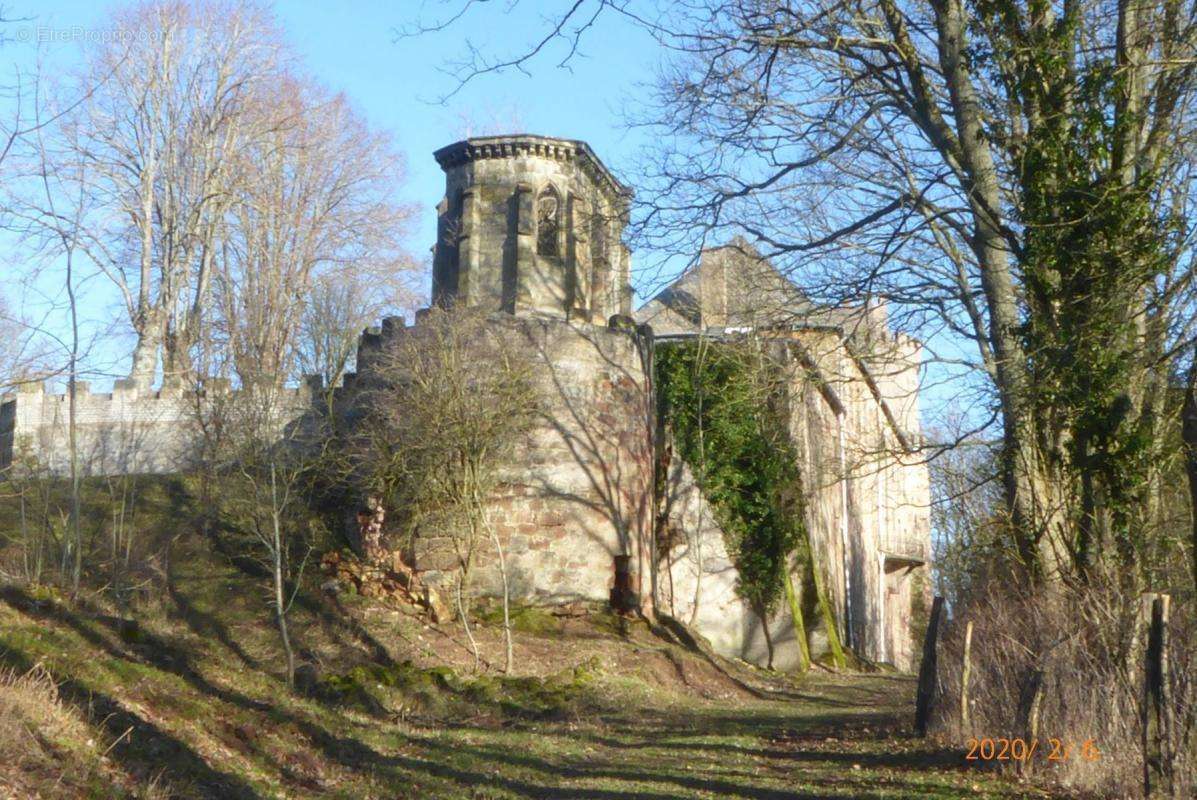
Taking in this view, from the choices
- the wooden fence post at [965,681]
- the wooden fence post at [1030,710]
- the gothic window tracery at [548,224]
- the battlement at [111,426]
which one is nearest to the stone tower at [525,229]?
the gothic window tracery at [548,224]

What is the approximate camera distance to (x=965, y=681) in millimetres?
10391

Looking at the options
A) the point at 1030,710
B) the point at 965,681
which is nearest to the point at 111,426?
the point at 965,681

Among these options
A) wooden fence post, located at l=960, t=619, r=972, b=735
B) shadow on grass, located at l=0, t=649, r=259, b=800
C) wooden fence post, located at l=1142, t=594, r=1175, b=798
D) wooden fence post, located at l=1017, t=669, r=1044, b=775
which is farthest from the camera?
wooden fence post, located at l=960, t=619, r=972, b=735

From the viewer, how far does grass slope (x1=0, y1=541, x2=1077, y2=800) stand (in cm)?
870

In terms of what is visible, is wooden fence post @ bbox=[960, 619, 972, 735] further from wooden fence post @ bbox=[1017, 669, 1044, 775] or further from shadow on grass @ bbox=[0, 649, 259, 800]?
shadow on grass @ bbox=[0, 649, 259, 800]

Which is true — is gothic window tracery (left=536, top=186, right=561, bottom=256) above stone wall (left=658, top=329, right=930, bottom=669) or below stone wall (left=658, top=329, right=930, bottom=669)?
above

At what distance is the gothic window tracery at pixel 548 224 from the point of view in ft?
81.3

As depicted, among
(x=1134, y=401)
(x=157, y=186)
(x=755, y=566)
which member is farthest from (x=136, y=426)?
(x=1134, y=401)

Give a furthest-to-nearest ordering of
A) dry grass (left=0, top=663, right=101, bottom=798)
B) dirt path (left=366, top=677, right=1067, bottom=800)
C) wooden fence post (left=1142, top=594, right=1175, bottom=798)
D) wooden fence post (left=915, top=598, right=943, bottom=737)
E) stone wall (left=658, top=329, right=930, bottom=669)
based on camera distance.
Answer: stone wall (left=658, top=329, right=930, bottom=669) → wooden fence post (left=915, top=598, right=943, bottom=737) → dirt path (left=366, top=677, right=1067, bottom=800) → wooden fence post (left=1142, top=594, right=1175, bottom=798) → dry grass (left=0, top=663, right=101, bottom=798)

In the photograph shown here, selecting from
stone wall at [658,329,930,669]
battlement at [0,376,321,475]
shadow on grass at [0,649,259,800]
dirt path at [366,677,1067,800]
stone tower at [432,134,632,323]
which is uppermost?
stone tower at [432,134,632,323]

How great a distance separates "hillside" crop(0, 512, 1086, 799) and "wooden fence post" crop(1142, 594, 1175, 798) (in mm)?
Answer: 1134

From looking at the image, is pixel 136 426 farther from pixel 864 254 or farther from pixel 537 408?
pixel 864 254
